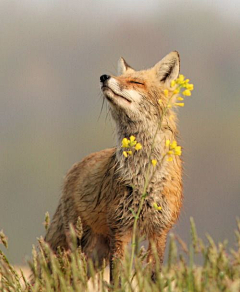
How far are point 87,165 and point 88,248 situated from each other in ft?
3.86

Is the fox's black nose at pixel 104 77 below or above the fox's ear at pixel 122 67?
below

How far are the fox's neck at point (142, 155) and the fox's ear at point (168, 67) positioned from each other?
0.74 m

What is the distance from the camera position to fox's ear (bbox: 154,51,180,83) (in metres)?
5.96

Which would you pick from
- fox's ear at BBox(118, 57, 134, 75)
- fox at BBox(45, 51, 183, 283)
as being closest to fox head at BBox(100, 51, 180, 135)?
fox at BBox(45, 51, 183, 283)

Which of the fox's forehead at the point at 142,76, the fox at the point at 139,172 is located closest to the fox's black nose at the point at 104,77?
the fox at the point at 139,172

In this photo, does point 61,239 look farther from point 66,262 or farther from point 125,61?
point 66,262

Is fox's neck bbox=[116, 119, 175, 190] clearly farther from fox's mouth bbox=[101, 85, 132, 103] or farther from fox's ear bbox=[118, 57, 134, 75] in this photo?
fox's ear bbox=[118, 57, 134, 75]

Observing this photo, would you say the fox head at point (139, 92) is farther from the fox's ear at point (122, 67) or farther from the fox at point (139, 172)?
the fox's ear at point (122, 67)

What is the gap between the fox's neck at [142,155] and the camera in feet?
18.5

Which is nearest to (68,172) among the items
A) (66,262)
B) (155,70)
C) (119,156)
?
(119,156)

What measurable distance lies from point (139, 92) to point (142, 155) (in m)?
0.76

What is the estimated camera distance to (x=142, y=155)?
573cm

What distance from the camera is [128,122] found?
563cm

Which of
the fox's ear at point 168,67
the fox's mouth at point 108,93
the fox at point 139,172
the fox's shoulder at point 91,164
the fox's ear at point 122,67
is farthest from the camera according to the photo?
the fox's ear at point 122,67
